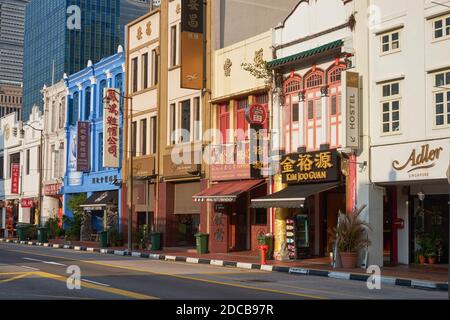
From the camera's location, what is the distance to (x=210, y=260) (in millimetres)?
27016

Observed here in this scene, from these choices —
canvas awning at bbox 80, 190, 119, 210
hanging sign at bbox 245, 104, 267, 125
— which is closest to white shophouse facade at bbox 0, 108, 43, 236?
canvas awning at bbox 80, 190, 119, 210

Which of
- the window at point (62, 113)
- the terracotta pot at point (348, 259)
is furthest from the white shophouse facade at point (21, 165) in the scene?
the terracotta pot at point (348, 259)

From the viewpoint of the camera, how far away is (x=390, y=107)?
2333cm

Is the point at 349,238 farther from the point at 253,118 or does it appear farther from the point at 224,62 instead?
the point at 224,62

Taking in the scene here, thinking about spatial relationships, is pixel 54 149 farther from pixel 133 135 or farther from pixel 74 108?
pixel 133 135

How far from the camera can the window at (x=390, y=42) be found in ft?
76.6

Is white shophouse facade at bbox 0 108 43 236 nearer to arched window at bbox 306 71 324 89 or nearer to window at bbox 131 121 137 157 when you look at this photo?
window at bbox 131 121 137 157

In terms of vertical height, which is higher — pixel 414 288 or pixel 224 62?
pixel 224 62

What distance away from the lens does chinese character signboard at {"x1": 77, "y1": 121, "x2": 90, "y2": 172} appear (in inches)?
1770

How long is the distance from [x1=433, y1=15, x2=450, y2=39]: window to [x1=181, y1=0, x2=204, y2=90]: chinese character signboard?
13.8 m

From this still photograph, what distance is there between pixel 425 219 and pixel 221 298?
13.0 metres

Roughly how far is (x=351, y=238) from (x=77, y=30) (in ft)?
304

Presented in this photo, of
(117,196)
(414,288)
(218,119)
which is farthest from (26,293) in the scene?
(117,196)

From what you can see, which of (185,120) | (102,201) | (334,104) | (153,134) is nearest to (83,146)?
(102,201)
